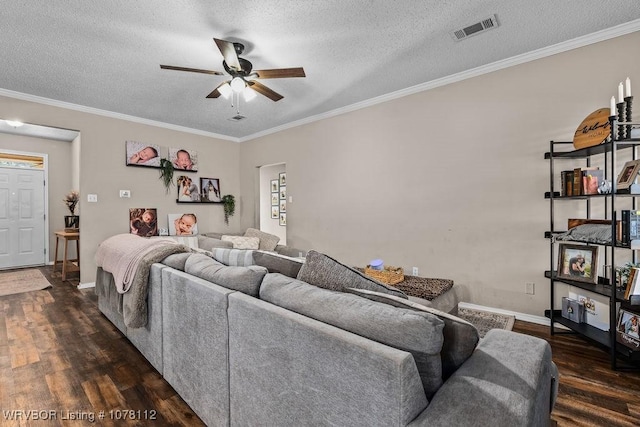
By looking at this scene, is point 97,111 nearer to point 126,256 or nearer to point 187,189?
point 187,189

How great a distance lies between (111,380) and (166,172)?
3.93m

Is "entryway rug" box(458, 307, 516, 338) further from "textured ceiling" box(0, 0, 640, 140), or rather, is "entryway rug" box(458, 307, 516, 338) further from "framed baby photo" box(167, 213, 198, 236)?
"framed baby photo" box(167, 213, 198, 236)

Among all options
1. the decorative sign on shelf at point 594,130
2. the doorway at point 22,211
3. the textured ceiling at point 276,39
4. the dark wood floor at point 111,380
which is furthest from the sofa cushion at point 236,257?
the doorway at point 22,211

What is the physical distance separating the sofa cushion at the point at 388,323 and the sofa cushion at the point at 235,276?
0.33 meters

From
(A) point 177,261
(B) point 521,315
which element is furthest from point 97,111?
(B) point 521,315

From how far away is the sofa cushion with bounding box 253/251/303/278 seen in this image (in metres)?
1.68

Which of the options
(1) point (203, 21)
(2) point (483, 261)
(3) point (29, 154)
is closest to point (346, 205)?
(2) point (483, 261)

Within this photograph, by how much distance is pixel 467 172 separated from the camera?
3.47 m

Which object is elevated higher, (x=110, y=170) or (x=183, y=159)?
(x=183, y=159)

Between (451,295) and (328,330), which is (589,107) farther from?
(328,330)

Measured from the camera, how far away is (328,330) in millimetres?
1025

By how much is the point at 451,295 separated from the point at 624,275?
1241mm

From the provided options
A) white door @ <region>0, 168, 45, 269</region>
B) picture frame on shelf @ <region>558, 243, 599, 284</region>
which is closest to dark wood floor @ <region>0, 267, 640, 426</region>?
picture frame on shelf @ <region>558, 243, 599, 284</region>

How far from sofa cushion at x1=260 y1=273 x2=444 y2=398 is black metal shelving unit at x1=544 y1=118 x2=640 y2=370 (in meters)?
1.96
